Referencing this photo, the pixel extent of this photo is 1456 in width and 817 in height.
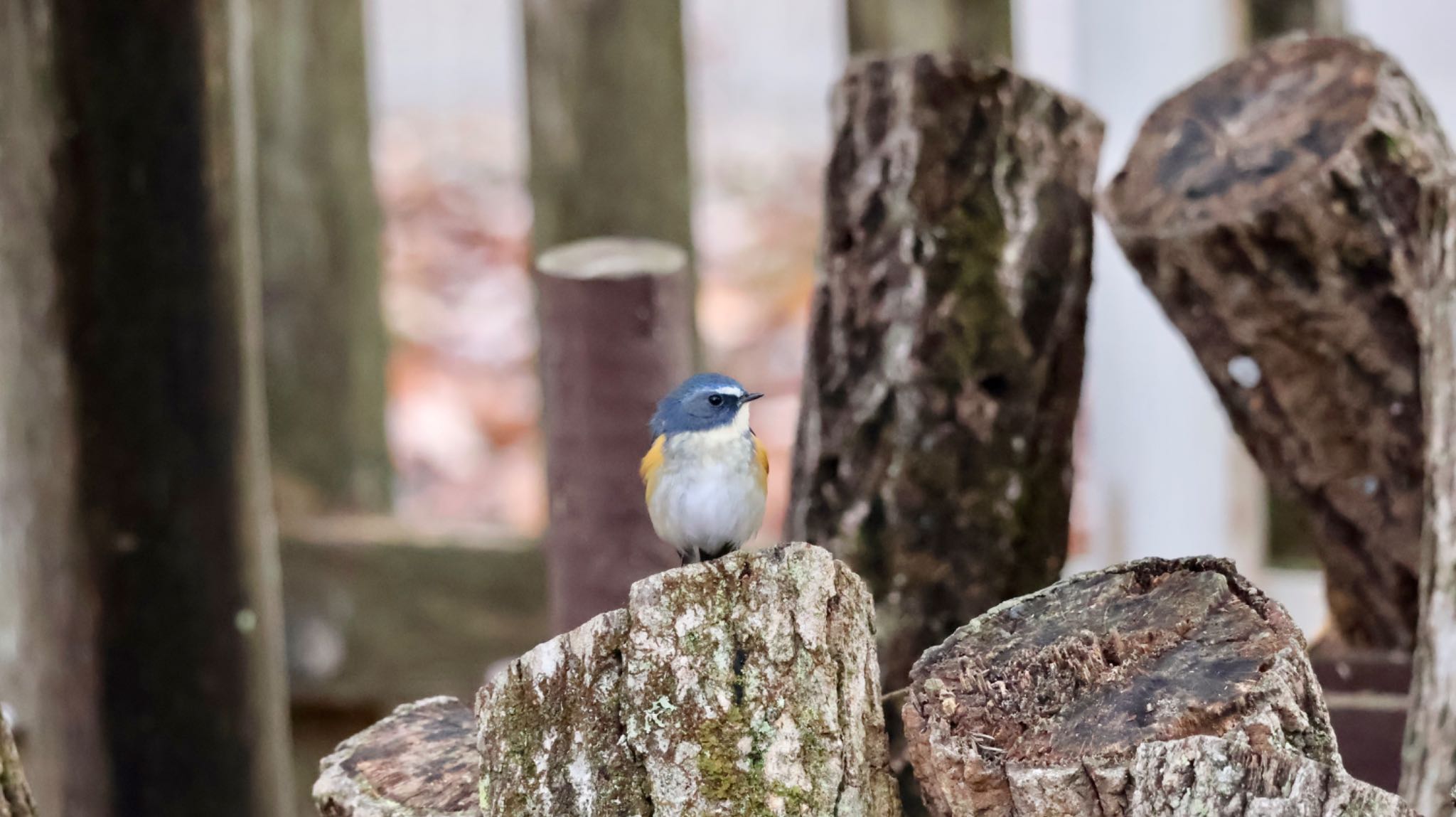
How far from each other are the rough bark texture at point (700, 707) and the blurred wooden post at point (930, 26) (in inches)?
70.3

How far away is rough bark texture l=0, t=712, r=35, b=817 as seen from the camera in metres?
1.87

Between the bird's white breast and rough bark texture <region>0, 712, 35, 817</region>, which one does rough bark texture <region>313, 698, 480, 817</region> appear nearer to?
rough bark texture <region>0, 712, 35, 817</region>

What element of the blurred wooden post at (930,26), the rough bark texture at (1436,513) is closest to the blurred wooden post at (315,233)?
the blurred wooden post at (930,26)

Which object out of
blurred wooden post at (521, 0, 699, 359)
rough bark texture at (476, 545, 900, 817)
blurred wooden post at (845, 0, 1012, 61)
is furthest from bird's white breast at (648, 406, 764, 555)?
blurred wooden post at (845, 0, 1012, 61)

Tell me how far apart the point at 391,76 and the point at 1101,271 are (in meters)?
6.37

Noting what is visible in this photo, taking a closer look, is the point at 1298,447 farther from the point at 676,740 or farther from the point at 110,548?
the point at 110,548

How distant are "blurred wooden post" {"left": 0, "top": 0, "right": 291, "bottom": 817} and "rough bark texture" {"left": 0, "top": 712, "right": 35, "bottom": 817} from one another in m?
0.82

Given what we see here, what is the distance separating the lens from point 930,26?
10.5 ft

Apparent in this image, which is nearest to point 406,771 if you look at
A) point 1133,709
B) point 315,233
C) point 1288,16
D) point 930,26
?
point 1133,709

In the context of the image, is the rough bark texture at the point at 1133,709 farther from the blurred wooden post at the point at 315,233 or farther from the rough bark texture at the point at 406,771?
the blurred wooden post at the point at 315,233

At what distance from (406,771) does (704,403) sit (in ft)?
2.35

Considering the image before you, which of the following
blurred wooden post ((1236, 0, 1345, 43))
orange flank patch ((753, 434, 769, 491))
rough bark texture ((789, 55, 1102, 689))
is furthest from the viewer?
blurred wooden post ((1236, 0, 1345, 43))

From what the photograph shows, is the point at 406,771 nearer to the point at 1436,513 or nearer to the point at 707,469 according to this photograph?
the point at 707,469

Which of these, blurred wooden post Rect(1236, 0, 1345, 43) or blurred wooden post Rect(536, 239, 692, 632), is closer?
blurred wooden post Rect(536, 239, 692, 632)
